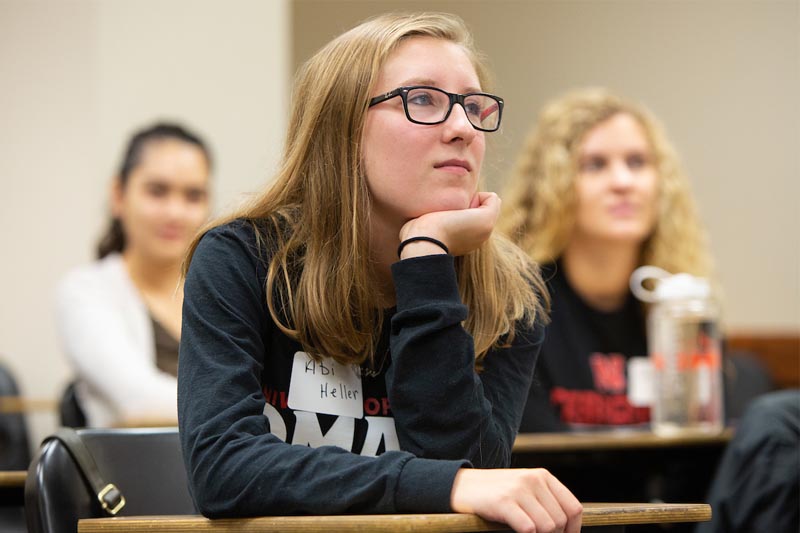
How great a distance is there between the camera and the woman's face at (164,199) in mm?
3059

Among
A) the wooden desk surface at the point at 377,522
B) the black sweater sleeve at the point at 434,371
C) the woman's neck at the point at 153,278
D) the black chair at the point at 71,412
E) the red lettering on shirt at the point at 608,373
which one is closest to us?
the wooden desk surface at the point at 377,522

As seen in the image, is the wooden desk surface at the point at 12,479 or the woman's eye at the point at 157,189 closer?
the wooden desk surface at the point at 12,479

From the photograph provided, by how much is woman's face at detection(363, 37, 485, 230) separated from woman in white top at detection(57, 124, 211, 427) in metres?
1.39

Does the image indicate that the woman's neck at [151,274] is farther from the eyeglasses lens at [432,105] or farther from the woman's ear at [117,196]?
the eyeglasses lens at [432,105]

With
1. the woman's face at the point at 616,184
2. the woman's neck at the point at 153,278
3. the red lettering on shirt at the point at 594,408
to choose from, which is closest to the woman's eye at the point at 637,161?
the woman's face at the point at 616,184

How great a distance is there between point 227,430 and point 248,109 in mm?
2445

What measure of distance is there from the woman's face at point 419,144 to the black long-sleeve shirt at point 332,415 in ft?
0.39

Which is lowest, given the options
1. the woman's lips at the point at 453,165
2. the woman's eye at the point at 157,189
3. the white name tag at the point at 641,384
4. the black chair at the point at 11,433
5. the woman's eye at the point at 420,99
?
the black chair at the point at 11,433

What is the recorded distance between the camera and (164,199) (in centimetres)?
310

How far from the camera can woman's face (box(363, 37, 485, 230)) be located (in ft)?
4.19

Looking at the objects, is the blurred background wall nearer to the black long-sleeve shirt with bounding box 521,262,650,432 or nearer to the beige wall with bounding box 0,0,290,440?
the beige wall with bounding box 0,0,290,440

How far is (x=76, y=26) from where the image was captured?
365 centimetres

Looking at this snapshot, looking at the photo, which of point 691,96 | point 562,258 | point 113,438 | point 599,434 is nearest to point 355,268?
point 113,438

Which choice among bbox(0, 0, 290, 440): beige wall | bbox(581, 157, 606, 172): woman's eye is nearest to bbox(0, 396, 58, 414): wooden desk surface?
bbox(0, 0, 290, 440): beige wall
